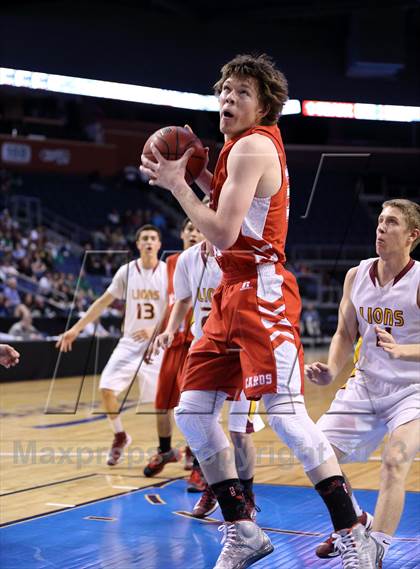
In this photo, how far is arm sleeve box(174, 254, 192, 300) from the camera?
5283 mm

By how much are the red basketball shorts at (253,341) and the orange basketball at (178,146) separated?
468 mm

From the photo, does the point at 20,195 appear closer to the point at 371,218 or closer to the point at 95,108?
the point at 95,108

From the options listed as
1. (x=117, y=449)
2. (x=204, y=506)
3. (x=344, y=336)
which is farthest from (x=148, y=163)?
(x=117, y=449)

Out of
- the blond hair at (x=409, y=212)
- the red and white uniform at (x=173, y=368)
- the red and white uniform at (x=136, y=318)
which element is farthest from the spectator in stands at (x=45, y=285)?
the blond hair at (x=409, y=212)

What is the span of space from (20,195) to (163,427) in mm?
14242

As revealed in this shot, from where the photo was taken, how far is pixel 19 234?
16.0 metres

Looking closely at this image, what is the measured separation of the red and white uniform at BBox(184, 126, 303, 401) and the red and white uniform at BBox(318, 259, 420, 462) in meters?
0.84

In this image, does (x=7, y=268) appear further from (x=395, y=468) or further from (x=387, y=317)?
(x=395, y=468)

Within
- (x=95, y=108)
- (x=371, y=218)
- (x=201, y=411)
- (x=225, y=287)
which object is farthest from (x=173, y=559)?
(x=95, y=108)

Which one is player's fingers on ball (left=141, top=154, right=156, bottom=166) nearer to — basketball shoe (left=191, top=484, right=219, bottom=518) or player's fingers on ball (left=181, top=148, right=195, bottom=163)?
player's fingers on ball (left=181, top=148, right=195, bottom=163)

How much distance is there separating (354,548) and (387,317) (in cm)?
130

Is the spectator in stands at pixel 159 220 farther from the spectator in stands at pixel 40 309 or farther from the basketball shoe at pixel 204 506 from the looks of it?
the basketball shoe at pixel 204 506

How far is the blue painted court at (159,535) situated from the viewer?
12.4 ft

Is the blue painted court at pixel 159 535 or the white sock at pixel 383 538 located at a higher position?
the white sock at pixel 383 538
